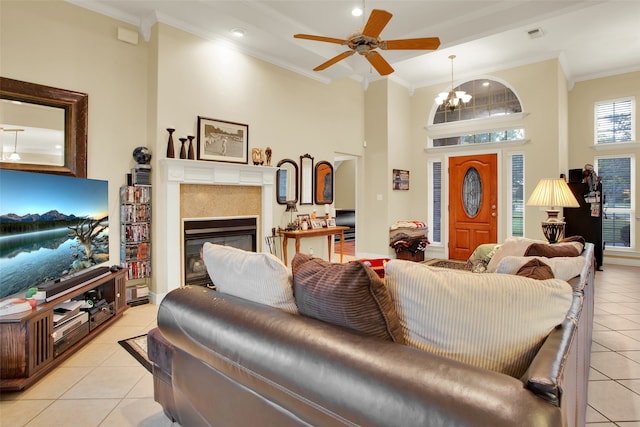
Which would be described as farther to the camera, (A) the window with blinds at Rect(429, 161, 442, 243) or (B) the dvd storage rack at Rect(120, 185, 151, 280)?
(A) the window with blinds at Rect(429, 161, 442, 243)

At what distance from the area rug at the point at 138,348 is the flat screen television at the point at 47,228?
0.71 meters

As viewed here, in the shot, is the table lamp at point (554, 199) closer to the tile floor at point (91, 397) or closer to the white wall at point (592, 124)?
the white wall at point (592, 124)

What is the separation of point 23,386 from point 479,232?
21.0ft

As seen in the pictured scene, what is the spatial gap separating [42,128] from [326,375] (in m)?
3.74

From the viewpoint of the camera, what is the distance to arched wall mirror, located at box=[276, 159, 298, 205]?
17.1ft

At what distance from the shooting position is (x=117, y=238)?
3838mm

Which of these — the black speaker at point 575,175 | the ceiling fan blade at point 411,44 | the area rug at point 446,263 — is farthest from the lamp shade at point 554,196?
the black speaker at point 575,175

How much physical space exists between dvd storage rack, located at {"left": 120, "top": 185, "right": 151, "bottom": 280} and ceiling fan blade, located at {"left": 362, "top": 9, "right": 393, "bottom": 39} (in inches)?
111

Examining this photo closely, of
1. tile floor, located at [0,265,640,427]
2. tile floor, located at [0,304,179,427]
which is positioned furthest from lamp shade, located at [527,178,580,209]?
tile floor, located at [0,304,179,427]

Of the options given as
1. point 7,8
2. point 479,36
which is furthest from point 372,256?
point 7,8

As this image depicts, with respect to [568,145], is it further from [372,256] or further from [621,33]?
[372,256]

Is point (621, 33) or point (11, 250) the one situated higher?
point (621, 33)

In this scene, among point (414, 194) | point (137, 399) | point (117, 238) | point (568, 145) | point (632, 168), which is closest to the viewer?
point (137, 399)

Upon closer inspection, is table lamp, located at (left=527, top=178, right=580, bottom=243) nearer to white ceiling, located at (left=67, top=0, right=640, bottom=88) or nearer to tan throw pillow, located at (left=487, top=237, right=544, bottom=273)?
tan throw pillow, located at (left=487, top=237, right=544, bottom=273)
